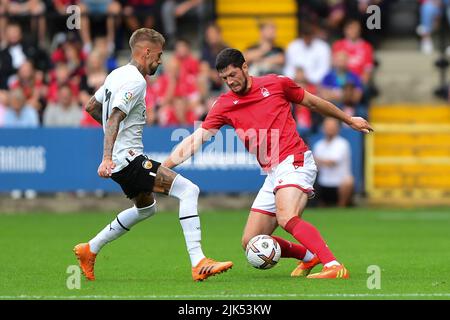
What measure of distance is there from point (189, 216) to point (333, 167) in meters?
10.8

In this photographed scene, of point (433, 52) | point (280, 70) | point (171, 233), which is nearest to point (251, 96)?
point (171, 233)

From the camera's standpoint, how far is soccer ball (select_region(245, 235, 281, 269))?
461 inches

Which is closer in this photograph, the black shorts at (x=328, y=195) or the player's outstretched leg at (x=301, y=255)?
A: the player's outstretched leg at (x=301, y=255)

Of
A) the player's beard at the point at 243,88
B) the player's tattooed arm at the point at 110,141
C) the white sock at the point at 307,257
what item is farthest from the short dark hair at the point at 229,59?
the white sock at the point at 307,257

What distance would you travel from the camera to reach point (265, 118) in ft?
39.2

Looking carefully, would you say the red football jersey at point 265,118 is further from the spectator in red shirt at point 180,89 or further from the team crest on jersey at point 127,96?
the spectator in red shirt at point 180,89

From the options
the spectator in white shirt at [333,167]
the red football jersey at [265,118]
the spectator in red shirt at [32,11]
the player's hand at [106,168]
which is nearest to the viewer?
the player's hand at [106,168]

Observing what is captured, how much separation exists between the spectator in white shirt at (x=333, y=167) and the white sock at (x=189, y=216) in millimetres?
10674

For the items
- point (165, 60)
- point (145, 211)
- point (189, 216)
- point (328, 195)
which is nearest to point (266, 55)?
point (328, 195)

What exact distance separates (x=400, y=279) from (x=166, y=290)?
2295 millimetres

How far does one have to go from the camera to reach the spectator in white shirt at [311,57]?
79.4 ft

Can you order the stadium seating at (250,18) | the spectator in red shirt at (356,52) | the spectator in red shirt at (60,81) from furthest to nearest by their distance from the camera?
the stadium seating at (250,18), the spectator in red shirt at (356,52), the spectator in red shirt at (60,81)
